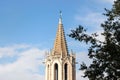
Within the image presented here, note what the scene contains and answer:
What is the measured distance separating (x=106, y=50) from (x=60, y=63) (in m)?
38.1

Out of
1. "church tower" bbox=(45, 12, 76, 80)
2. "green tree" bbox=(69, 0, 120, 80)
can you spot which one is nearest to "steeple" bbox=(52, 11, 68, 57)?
"church tower" bbox=(45, 12, 76, 80)

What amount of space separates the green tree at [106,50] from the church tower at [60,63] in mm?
36709

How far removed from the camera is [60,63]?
193ft

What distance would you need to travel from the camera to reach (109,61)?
20.4 meters

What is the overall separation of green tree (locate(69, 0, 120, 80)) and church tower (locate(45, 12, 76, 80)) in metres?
36.7

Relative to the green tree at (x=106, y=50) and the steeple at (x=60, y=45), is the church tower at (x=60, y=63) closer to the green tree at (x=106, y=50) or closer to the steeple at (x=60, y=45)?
the steeple at (x=60, y=45)

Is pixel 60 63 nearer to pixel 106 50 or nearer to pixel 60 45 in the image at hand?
pixel 60 45

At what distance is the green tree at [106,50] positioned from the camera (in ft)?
66.4

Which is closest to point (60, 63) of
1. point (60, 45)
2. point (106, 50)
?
point (60, 45)

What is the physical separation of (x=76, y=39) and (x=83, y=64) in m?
1.27

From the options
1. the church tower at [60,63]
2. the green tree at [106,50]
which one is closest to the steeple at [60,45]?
the church tower at [60,63]

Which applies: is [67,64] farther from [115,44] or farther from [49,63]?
[115,44]

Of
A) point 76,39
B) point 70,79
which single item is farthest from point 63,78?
point 76,39

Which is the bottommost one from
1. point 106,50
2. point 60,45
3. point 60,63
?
point 106,50
